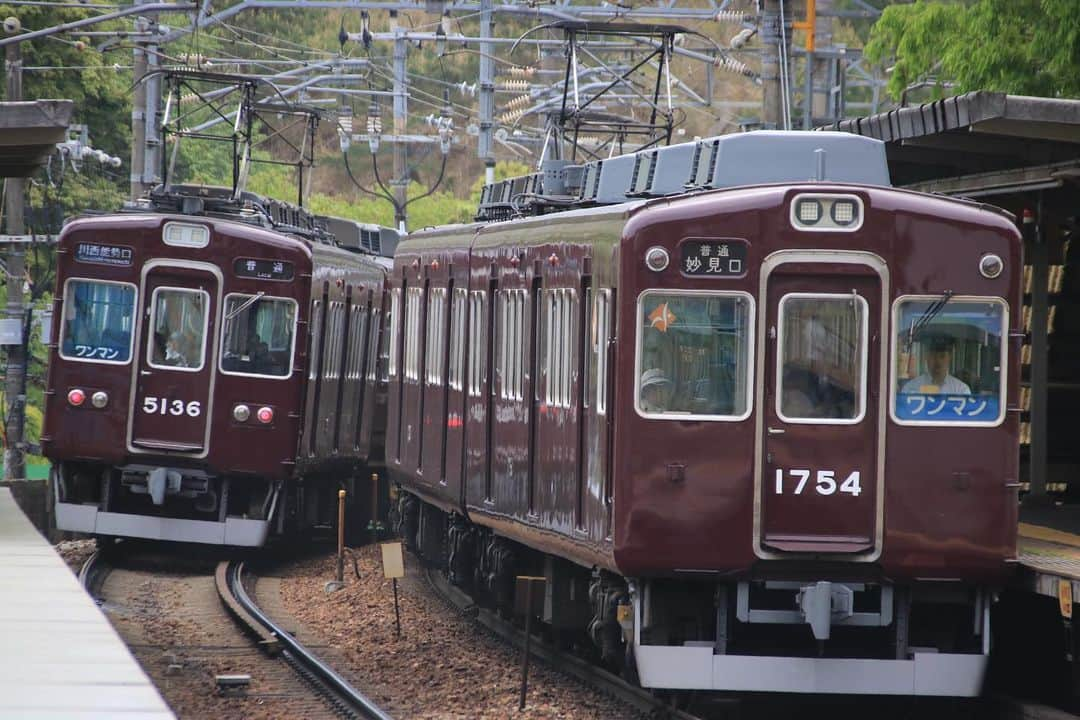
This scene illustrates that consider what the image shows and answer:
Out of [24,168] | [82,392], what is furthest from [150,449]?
[24,168]

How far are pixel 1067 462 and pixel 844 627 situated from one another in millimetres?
5097

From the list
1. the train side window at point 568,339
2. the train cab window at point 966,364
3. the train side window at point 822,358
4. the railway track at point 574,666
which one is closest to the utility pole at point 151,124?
the railway track at point 574,666

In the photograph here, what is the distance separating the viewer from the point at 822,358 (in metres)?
9.96

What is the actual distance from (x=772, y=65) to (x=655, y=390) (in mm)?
6567

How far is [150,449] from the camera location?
688 inches

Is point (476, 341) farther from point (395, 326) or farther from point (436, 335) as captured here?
point (395, 326)

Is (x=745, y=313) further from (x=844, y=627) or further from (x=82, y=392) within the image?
(x=82, y=392)

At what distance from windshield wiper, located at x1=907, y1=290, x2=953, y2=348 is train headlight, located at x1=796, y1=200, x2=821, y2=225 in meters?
0.70

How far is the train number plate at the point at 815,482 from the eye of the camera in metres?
9.86

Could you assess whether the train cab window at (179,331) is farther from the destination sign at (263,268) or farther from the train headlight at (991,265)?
the train headlight at (991,265)

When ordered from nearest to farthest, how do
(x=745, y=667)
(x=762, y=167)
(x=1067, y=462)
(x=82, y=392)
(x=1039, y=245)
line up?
(x=745, y=667), (x=762, y=167), (x=1039, y=245), (x=1067, y=462), (x=82, y=392)

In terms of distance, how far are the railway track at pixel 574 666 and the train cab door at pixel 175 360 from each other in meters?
2.59

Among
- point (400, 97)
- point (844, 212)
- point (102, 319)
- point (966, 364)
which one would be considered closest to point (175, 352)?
point (102, 319)

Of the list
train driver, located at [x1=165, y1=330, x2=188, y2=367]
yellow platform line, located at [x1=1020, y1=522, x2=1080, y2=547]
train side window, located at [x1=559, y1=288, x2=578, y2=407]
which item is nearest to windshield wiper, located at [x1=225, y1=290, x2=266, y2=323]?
train driver, located at [x1=165, y1=330, x2=188, y2=367]
